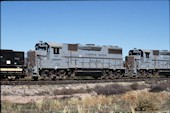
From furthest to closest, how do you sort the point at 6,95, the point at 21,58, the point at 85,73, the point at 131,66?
the point at 131,66 < the point at 85,73 < the point at 21,58 < the point at 6,95

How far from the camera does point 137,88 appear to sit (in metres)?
32.4

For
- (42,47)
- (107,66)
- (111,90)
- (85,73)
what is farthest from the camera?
(107,66)

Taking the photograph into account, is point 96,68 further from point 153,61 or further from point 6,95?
point 6,95

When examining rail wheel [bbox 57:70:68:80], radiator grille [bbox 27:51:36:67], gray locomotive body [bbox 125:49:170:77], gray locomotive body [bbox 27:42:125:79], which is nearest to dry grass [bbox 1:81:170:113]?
rail wheel [bbox 57:70:68:80]

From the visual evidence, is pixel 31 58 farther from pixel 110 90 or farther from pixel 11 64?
pixel 110 90

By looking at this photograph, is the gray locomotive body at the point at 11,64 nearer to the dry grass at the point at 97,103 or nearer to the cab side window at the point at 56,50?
the cab side window at the point at 56,50

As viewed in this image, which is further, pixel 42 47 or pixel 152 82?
pixel 152 82

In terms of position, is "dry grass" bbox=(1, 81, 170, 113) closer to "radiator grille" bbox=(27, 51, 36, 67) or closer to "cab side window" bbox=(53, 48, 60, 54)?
"radiator grille" bbox=(27, 51, 36, 67)

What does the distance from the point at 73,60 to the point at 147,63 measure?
13369 mm

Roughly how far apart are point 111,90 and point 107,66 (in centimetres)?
1165

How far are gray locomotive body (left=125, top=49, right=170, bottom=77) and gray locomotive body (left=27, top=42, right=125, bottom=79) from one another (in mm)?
2476

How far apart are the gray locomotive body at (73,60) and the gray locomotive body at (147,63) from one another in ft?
8.12

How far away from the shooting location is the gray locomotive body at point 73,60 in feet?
108

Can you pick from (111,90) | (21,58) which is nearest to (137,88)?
(111,90)
